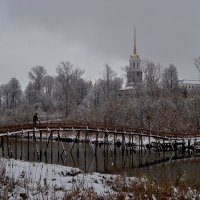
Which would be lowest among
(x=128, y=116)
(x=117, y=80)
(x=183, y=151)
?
(x=183, y=151)

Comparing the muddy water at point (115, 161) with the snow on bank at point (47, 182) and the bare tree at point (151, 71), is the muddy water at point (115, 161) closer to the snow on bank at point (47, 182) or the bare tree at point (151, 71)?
the snow on bank at point (47, 182)

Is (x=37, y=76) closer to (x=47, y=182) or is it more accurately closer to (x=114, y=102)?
(x=114, y=102)

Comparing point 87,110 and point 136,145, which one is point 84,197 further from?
point 87,110

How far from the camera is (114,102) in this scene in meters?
62.3

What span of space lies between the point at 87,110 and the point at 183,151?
30.5 meters

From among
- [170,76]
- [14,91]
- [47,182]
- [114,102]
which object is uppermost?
[170,76]

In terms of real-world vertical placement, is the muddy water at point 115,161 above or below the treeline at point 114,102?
below

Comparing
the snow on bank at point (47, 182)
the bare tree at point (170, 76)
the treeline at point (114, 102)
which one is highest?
the bare tree at point (170, 76)

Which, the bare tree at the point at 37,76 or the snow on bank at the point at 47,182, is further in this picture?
the bare tree at the point at 37,76

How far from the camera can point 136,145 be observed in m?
42.8

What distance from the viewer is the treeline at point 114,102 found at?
184 feet

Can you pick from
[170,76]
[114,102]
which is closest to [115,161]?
[114,102]

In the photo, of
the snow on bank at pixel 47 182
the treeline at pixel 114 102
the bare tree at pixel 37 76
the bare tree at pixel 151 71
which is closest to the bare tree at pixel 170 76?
the treeline at pixel 114 102

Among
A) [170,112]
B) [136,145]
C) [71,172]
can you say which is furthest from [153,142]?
[71,172]
